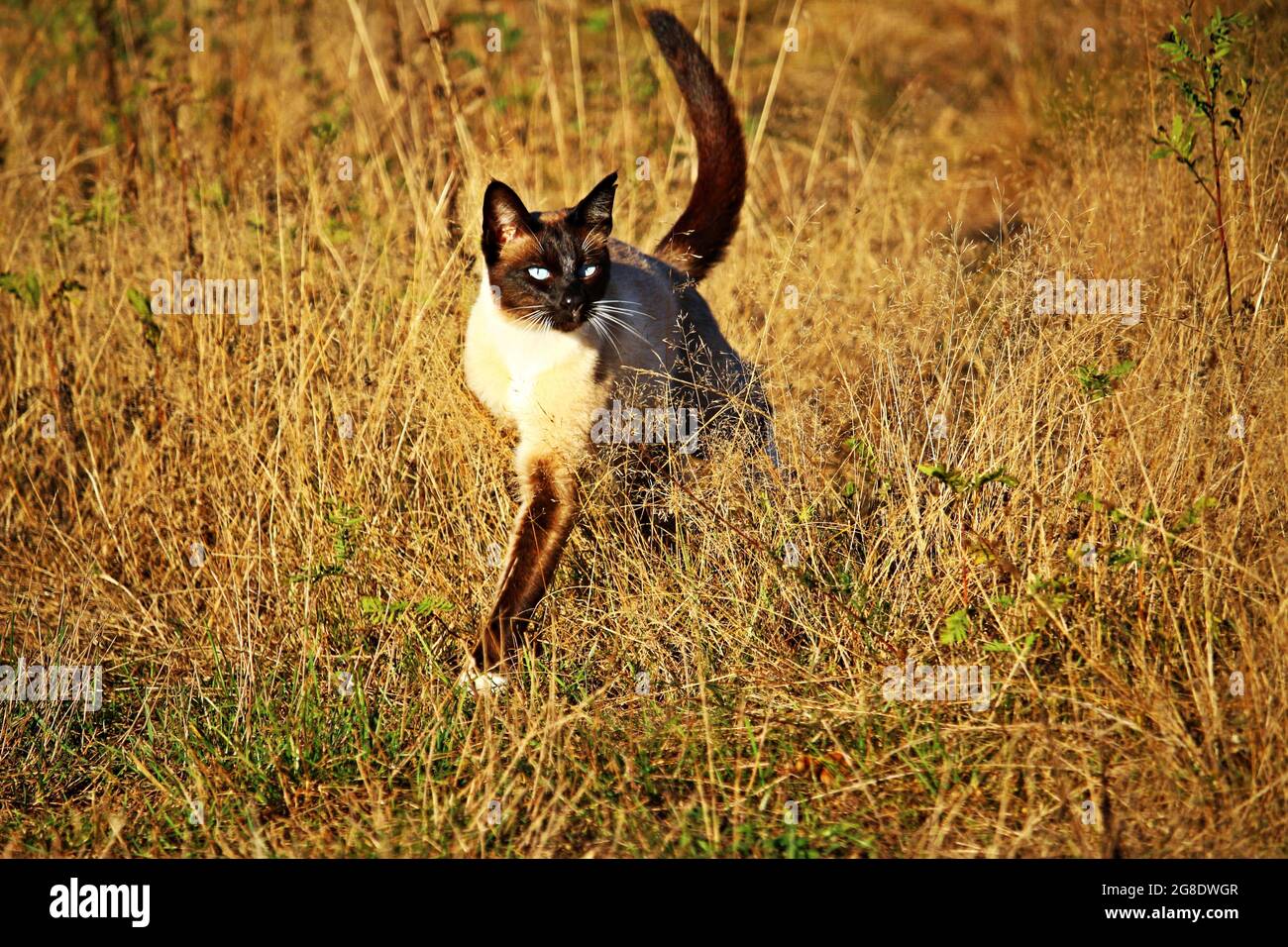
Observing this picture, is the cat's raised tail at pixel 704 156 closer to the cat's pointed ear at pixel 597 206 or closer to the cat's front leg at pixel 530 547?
the cat's pointed ear at pixel 597 206

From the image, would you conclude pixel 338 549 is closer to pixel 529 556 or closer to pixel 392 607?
pixel 392 607

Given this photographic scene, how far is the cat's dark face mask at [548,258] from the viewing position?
3.57m

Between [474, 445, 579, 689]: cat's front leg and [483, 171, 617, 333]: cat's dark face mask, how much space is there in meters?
0.43

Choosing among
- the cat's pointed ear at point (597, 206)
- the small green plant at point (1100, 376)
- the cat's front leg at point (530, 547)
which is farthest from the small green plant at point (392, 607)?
the small green plant at point (1100, 376)

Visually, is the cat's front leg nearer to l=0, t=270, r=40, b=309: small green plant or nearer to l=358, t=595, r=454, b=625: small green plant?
l=358, t=595, r=454, b=625: small green plant

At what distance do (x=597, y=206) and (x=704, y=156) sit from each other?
2.37 feet

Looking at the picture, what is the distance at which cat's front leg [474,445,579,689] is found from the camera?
136 inches

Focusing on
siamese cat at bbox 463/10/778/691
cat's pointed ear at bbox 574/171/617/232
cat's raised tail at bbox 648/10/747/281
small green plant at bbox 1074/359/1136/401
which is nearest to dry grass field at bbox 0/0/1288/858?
small green plant at bbox 1074/359/1136/401

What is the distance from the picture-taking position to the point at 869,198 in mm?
5637

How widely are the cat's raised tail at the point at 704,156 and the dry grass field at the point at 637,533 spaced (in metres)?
0.31

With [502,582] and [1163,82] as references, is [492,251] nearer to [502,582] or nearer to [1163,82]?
[502,582]

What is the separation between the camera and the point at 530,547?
362cm

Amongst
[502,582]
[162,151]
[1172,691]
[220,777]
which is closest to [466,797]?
[220,777]

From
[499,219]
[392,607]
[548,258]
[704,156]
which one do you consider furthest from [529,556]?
[704,156]
